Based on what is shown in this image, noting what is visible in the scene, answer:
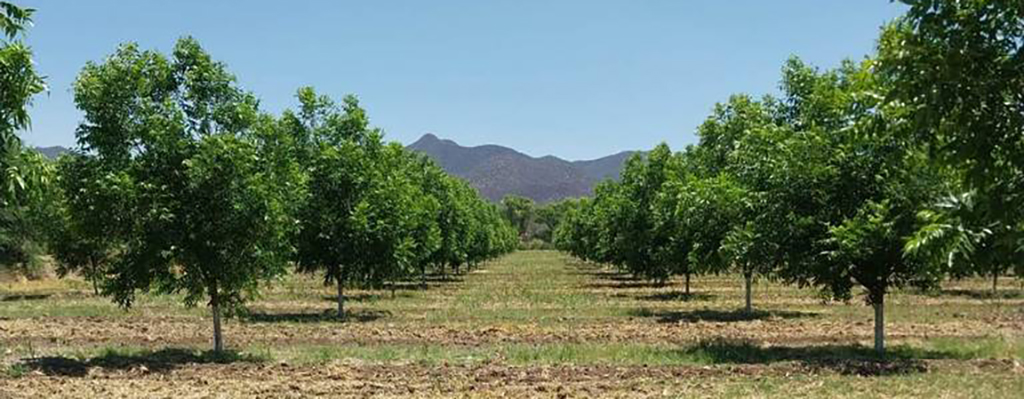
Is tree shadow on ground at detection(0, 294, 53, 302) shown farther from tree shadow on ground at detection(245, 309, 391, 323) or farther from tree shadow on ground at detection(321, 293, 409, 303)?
tree shadow on ground at detection(245, 309, 391, 323)

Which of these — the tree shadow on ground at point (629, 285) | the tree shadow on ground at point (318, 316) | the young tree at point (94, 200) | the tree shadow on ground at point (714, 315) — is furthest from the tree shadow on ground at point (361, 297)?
the young tree at point (94, 200)

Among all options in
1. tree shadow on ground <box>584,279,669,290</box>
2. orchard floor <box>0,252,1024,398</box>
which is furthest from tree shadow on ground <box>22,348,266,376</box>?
tree shadow on ground <box>584,279,669,290</box>

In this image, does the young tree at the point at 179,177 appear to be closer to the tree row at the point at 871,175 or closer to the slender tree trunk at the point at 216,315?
the slender tree trunk at the point at 216,315

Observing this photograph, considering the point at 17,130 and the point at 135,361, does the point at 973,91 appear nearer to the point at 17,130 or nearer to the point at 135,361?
the point at 17,130

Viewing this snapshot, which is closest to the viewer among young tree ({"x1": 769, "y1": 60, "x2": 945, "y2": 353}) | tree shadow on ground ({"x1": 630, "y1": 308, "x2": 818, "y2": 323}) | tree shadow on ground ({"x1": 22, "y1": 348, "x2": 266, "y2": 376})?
young tree ({"x1": 769, "y1": 60, "x2": 945, "y2": 353})

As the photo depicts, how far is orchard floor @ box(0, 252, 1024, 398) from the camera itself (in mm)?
15078

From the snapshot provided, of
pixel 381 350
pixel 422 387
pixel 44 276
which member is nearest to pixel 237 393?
pixel 422 387

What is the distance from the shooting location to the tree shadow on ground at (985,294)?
3794cm

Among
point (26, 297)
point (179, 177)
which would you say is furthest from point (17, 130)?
point (26, 297)

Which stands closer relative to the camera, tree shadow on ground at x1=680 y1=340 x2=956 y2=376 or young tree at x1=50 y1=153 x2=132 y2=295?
tree shadow on ground at x1=680 y1=340 x2=956 y2=376

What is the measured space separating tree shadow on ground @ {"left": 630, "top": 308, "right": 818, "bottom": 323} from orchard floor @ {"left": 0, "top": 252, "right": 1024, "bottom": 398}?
10 cm

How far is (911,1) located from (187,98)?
55.9ft

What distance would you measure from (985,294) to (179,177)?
36.1m

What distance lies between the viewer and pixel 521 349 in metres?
20.6
